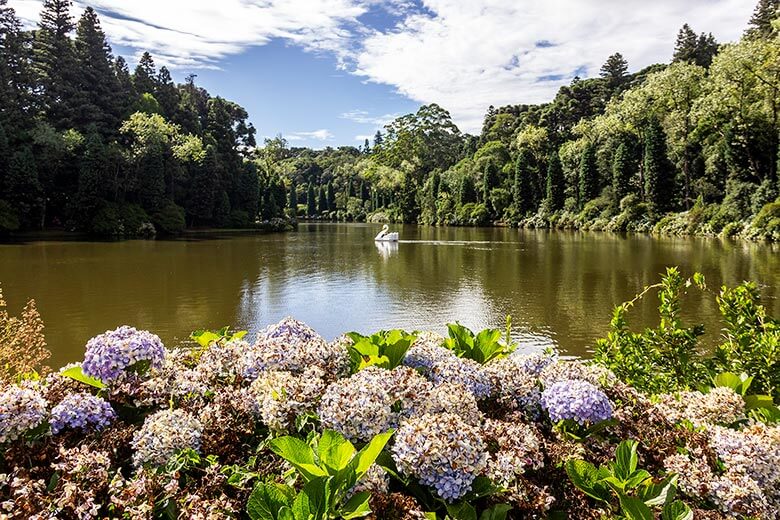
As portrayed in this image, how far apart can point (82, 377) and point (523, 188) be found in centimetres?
5623

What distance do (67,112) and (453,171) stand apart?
42.8 metres

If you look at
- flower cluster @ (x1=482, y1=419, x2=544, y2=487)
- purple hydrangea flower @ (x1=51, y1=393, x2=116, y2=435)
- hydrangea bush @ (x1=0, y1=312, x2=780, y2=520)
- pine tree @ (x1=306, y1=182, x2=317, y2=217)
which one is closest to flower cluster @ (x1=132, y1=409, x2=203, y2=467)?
hydrangea bush @ (x1=0, y1=312, x2=780, y2=520)

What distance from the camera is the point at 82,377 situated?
2170 millimetres

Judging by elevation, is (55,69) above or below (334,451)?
above

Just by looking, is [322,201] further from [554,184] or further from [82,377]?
[82,377]

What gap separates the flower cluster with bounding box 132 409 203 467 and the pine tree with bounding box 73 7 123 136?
48.6 metres

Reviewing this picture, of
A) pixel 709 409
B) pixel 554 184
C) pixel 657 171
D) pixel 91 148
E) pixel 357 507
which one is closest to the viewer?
pixel 357 507

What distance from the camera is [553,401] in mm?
1990

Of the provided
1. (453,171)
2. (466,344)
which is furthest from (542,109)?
(466,344)

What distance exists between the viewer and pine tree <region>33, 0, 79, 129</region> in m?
42.3

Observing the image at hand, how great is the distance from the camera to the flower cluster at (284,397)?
1.83 m

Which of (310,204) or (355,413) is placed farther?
(310,204)

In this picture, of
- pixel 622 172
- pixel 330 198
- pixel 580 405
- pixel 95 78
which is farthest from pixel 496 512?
pixel 330 198

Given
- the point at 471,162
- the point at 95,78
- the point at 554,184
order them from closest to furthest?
the point at 95,78
the point at 554,184
the point at 471,162
